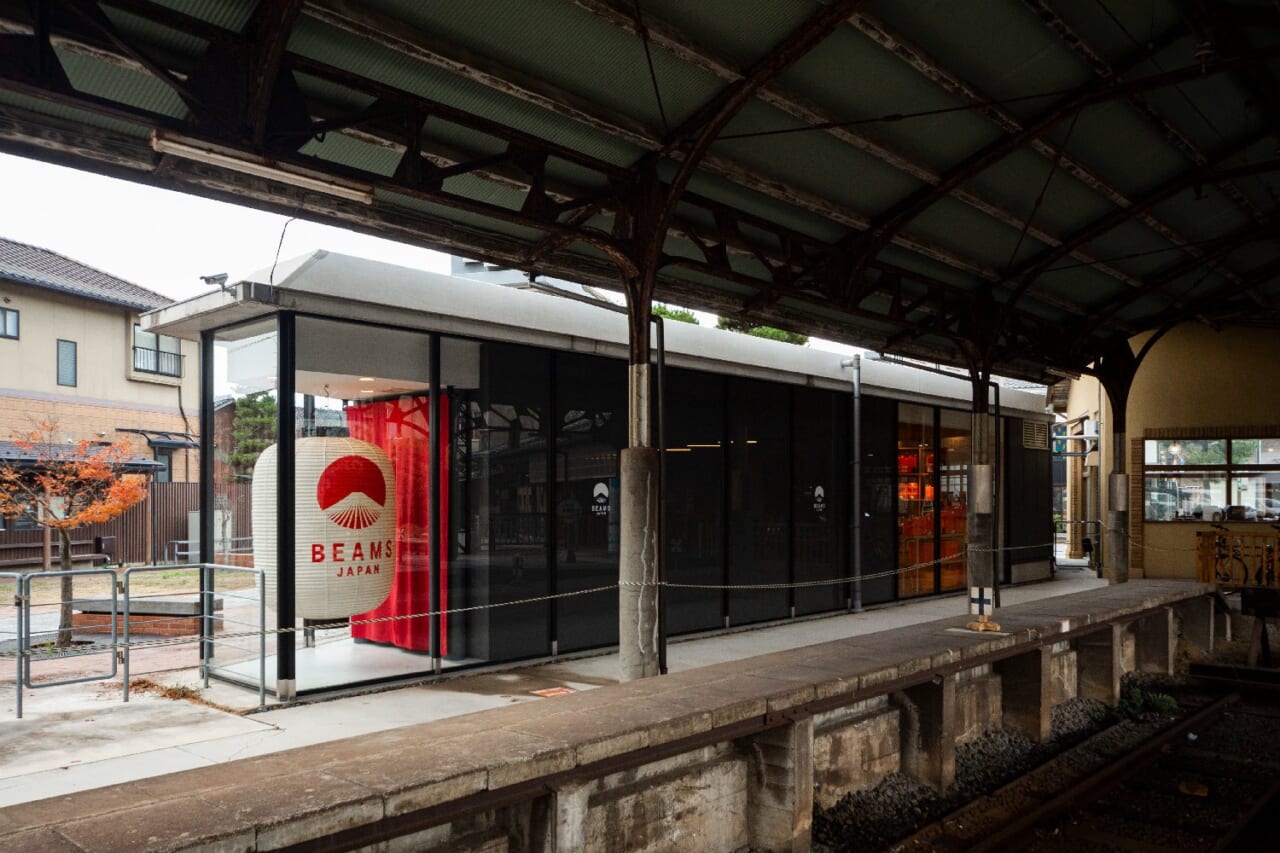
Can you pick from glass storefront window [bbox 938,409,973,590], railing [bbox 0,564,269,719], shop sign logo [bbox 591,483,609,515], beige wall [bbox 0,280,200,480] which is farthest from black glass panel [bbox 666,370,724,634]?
beige wall [bbox 0,280,200,480]

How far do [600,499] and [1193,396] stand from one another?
14239mm

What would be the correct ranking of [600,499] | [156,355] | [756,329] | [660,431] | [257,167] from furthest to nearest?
1. [756,329]
2. [156,355]
3. [600,499]
4. [660,431]
5. [257,167]

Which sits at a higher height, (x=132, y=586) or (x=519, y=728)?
(x=519, y=728)

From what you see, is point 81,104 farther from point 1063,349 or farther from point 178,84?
Answer: point 1063,349

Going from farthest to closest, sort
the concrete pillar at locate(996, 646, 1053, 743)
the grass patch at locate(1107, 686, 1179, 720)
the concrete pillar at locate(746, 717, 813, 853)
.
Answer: the grass patch at locate(1107, 686, 1179, 720) < the concrete pillar at locate(996, 646, 1053, 743) < the concrete pillar at locate(746, 717, 813, 853)

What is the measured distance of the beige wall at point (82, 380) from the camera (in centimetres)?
2548

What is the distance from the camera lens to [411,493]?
9453 mm

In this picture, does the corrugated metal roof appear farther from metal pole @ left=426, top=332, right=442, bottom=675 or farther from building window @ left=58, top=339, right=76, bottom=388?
metal pole @ left=426, top=332, right=442, bottom=675

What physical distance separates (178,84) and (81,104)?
52cm

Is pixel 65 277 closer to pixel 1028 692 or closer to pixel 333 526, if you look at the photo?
pixel 333 526

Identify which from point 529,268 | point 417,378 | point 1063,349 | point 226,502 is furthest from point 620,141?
point 1063,349

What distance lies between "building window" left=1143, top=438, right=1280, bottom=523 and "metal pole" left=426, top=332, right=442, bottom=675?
1578 centimetres

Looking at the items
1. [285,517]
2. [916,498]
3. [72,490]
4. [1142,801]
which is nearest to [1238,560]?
[916,498]

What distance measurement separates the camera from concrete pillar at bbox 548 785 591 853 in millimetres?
5055
